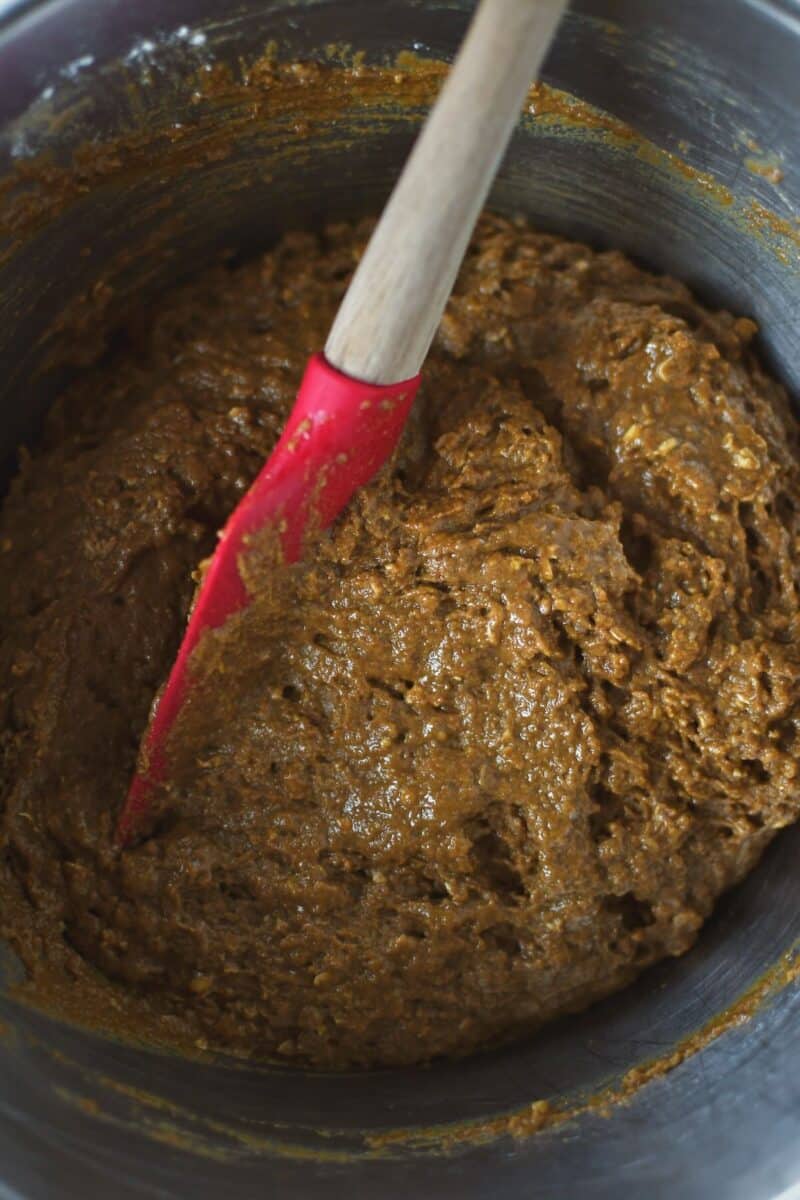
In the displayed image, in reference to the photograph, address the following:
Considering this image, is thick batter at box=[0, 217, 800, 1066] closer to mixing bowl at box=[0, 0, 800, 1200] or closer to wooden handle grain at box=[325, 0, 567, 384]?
mixing bowl at box=[0, 0, 800, 1200]

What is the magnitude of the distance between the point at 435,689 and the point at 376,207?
41.0 inches

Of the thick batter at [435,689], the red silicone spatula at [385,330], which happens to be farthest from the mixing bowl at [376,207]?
the red silicone spatula at [385,330]

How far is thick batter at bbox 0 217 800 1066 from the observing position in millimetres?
2031

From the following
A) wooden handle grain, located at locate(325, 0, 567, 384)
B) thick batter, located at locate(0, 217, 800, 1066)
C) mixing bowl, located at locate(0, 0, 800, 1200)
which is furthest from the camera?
thick batter, located at locate(0, 217, 800, 1066)

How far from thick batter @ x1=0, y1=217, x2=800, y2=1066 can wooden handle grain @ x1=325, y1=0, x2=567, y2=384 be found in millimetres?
353

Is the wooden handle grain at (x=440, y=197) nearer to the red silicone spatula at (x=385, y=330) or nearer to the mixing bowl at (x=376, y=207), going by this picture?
the red silicone spatula at (x=385, y=330)

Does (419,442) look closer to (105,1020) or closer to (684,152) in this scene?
(684,152)

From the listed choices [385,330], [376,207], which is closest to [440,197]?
[385,330]

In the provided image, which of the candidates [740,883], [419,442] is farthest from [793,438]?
[740,883]

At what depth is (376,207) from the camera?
2.34m

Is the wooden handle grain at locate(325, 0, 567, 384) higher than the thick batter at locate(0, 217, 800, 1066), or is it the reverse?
the wooden handle grain at locate(325, 0, 567, 384)

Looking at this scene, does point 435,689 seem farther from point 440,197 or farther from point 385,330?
point 440,197

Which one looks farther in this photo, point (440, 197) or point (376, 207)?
point (376, 207)

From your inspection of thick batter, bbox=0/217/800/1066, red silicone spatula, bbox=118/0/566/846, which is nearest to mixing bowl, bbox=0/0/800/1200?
thick batter, bbox=0/217/800/1066
